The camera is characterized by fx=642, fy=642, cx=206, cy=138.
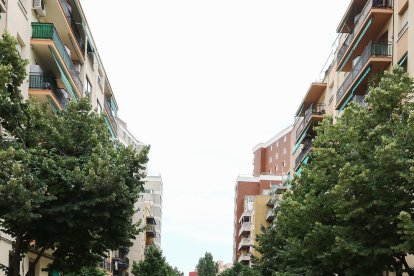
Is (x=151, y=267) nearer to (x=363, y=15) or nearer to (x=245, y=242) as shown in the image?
(x=363, y=15)

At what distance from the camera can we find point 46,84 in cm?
3067

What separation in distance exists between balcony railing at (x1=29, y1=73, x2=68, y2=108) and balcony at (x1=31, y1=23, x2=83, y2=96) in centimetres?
64

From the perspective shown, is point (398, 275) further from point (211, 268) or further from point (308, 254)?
point (211, 268)

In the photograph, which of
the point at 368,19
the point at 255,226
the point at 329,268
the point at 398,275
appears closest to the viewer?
the point at 398,275

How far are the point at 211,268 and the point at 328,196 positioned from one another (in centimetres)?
13206

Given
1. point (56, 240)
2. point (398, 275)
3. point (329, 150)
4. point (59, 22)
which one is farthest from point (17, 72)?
point (59, 22)

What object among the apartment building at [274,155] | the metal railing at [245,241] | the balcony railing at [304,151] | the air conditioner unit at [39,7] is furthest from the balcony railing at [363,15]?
the metal railing at [245,241]

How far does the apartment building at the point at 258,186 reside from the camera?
316 feet

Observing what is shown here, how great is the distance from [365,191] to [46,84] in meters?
17.8

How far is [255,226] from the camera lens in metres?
94.6

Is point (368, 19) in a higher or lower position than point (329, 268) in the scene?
higher

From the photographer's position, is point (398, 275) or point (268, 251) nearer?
point (398, 275)

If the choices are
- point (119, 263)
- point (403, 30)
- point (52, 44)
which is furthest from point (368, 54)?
point (119, 263)

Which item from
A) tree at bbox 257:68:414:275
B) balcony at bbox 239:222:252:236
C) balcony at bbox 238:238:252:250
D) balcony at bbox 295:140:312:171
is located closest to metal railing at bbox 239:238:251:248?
balcony at bbox 238:238:252:250
